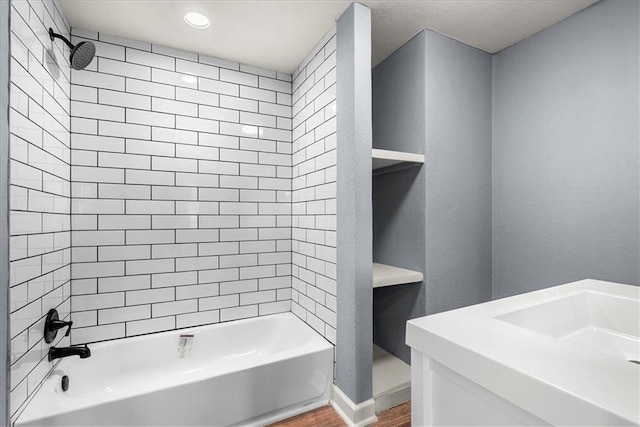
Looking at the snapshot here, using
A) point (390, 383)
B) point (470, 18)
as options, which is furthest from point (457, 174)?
point (390, 383)

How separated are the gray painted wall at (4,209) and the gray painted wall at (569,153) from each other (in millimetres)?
2564

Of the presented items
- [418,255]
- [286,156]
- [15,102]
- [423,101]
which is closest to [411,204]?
[418,255]

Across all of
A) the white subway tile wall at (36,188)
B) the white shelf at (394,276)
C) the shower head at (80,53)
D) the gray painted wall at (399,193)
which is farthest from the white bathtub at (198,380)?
the shower head at (80,53)

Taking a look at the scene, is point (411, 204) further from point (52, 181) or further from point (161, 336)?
point (52, 181)

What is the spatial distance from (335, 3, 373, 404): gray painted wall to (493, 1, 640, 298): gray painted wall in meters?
1.09

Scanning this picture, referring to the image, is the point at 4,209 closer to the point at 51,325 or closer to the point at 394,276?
the point at 51,325

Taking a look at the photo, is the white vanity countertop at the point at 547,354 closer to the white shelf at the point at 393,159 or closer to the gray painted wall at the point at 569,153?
the gray painted wall at the point at 569,153

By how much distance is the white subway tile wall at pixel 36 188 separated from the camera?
3.77 feet

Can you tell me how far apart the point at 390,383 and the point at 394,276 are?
0.63 metres

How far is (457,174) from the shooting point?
1.96 meters

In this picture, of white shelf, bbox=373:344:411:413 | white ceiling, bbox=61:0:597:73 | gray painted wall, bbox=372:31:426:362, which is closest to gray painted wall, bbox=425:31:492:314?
gray painted wall, bbox=372:31:426:362

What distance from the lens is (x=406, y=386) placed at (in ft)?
5.77

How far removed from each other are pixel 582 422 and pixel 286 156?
6.96ft

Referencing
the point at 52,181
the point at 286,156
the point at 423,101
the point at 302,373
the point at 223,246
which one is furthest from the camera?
Answer: the point at 286,156
